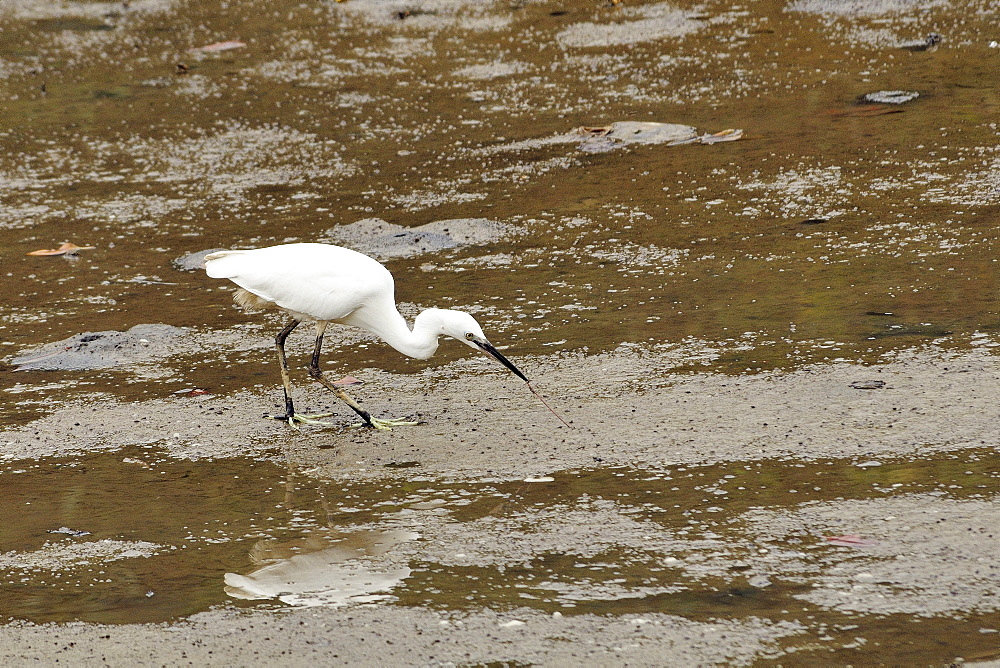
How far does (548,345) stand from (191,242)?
2776 mm

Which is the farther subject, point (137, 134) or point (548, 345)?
point (137, 134)

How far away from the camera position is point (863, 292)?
567 cm

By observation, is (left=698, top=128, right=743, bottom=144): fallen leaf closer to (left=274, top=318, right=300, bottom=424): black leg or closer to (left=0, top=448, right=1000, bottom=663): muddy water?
(left=274, top=318, right=300, bottom=424): black leg

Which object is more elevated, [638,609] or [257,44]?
[257,44]

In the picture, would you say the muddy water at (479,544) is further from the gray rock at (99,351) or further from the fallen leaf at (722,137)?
the fallen leaf at (722,137)

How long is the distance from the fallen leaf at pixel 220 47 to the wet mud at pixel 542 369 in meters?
1.61

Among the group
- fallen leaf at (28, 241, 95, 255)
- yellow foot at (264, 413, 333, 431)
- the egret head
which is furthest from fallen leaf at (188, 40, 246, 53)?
the egret head

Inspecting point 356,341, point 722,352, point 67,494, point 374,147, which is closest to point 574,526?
point 722,352

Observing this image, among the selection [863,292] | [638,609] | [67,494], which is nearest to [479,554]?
[638,609]

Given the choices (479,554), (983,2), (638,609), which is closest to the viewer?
(638,609)

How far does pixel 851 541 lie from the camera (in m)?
3.72

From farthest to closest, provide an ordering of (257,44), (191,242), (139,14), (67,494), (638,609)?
(139,14), (257,44), (191,242), (67,494), (638,609)

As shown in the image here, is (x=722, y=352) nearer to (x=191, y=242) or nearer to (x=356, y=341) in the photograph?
(x=356, y=341)

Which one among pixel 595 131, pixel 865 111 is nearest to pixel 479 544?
pixel 595 131
